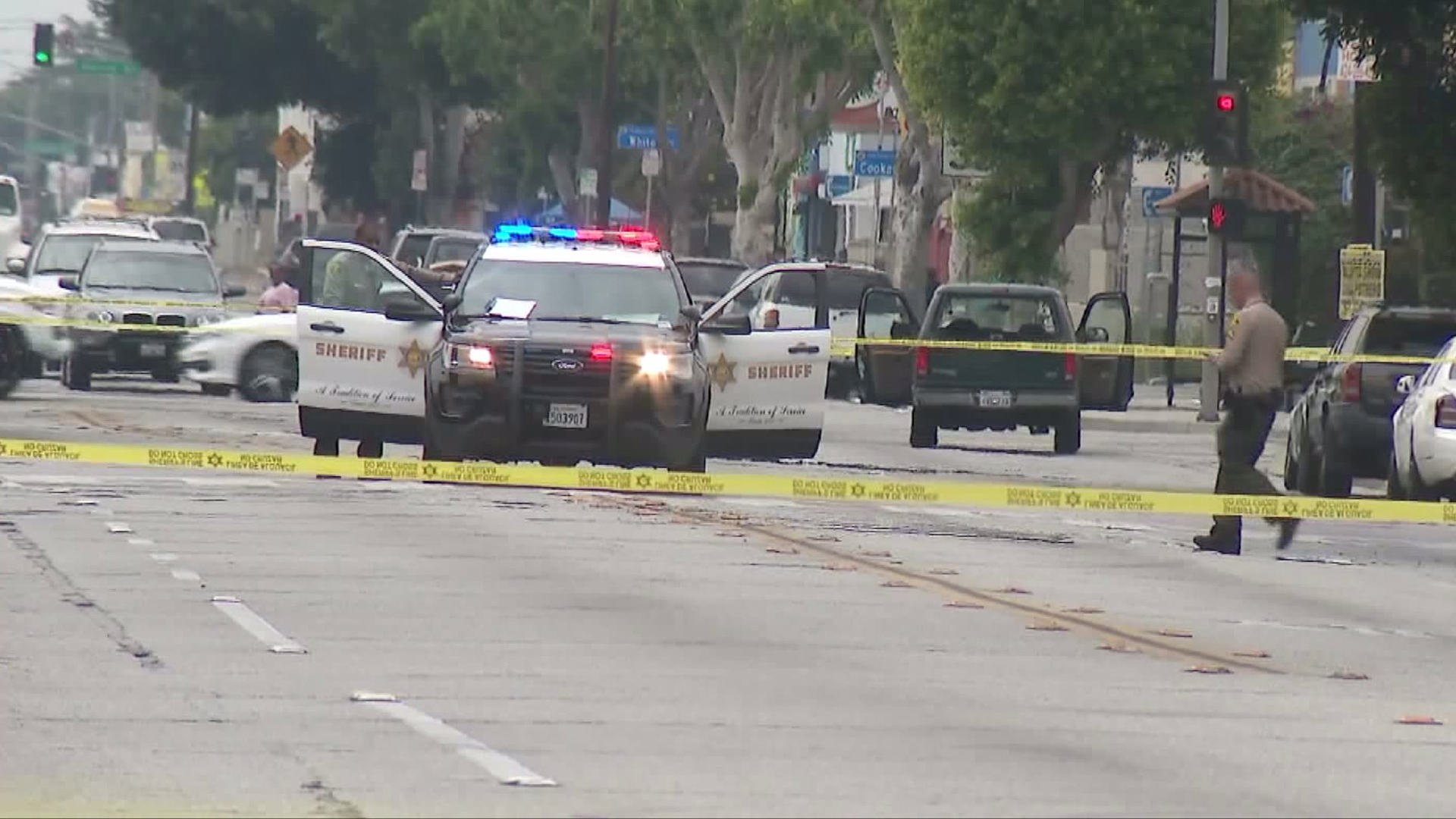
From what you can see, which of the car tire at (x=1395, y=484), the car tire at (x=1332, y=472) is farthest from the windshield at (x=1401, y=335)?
the car tire at (x=1395, y=484)

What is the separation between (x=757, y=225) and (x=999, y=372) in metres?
30.2

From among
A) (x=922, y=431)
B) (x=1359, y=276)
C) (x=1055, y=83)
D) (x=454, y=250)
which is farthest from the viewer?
(x=1055, y=83)

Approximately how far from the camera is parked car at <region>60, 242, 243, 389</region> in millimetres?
32062

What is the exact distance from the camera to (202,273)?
35.3 metres

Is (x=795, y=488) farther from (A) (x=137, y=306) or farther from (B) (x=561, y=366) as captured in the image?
(A) (x=137, y=306)

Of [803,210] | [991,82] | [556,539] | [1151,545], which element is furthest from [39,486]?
[803,210]

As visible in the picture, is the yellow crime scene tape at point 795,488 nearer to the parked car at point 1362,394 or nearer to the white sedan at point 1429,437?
the white sedan at point 1429,437

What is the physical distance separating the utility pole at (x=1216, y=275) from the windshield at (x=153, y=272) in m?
11.7

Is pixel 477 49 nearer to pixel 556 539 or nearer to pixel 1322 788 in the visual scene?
pixel 556 539

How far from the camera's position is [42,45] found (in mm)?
60719

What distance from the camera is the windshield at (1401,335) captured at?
24.2 metres

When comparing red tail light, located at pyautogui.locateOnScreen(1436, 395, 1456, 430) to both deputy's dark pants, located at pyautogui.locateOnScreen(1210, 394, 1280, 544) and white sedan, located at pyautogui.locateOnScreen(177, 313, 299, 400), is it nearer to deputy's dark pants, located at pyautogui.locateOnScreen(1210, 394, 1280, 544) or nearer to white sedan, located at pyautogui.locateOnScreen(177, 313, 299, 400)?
deputy's dark pants, located at pyautogui.locateOnScreen(1210, 394, 1280, 544)

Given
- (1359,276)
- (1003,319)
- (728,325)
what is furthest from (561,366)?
(1359,276)

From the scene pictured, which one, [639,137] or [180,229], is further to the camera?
[180,229]
